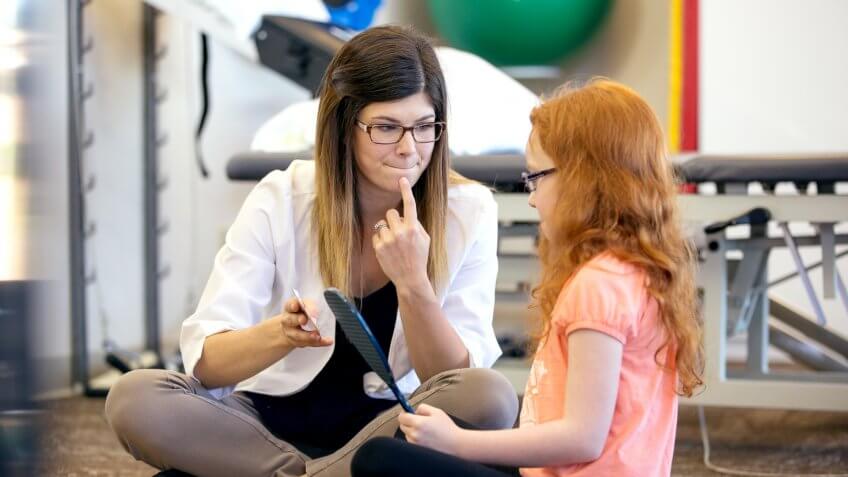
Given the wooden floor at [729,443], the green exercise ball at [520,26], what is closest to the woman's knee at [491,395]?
the wooden floor at [729,443]

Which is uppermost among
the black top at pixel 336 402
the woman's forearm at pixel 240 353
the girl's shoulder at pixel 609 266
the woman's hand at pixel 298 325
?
the girl's shoulder at pixel 609 266

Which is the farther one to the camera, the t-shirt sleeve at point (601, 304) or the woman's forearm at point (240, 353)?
the woman's forearm at point (240, 353)

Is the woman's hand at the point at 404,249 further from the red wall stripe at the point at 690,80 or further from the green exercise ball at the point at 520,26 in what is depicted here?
the green exercise ball at the point at 520,26

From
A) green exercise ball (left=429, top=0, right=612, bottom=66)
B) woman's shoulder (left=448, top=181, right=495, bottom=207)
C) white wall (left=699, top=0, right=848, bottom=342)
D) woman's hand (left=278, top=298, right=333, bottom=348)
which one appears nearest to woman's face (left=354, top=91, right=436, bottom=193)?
woman's shoulder (left=448, top=181, right=495, bottom=207)

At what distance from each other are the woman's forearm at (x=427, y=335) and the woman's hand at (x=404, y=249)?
0.02m

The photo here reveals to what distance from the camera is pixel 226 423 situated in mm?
1277

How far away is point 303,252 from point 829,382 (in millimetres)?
1234

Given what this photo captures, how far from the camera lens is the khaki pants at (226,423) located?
1229 millimetres

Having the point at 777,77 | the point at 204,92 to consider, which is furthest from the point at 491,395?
the point at 777,77

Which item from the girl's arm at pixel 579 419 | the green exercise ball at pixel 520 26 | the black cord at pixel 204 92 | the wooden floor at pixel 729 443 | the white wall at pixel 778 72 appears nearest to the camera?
the girl's arm at pixel 579 419

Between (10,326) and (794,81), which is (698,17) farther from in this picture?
(10,326)

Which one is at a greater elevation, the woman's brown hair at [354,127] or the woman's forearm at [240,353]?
the woman's brown hair at [354,127]

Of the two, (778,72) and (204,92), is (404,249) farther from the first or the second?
(778,72)

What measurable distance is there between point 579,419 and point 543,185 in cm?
22
